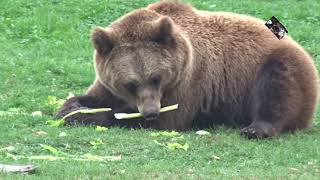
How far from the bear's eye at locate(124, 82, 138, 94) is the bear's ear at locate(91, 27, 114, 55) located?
0.44 meters

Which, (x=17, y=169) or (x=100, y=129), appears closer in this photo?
(x=17, y=169)

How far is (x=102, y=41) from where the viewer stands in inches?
323

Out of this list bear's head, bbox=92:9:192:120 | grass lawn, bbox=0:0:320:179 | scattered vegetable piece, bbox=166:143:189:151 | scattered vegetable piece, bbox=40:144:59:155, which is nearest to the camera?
grass lawn, bbox=0:0:320:179

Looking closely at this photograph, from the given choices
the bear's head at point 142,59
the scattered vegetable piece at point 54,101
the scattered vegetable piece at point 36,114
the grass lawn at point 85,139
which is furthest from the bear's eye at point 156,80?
the scattered vegetable piece at point 54,101

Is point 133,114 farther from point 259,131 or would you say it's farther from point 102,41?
point 259,131

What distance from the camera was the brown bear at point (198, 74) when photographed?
810 centimetres

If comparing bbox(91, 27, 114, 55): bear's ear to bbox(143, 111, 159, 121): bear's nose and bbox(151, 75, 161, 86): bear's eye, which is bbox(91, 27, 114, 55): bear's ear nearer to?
bbox(151, 75, 161, 86): bear's eye

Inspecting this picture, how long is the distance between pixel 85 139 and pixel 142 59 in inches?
41.7

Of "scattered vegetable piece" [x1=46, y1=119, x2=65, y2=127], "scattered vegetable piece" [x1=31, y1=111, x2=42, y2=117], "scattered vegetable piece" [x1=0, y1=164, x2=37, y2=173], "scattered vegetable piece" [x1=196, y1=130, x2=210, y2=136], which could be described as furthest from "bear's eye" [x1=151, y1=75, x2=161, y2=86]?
"scattered vegetable piece" [x1=0, y1=164, x2=37, y2=173]

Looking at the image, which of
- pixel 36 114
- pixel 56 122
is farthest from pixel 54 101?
pixel 56 122

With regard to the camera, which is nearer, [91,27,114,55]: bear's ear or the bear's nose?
the bear's nose

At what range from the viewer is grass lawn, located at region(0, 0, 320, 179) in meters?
6.32

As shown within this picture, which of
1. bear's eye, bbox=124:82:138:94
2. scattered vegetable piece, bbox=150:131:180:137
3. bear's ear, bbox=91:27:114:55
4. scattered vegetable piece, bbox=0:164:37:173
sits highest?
bear's ear, bbox=91:27:114:55

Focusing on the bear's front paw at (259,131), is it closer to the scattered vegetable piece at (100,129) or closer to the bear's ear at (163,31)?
the bear's ear at (163,31)
